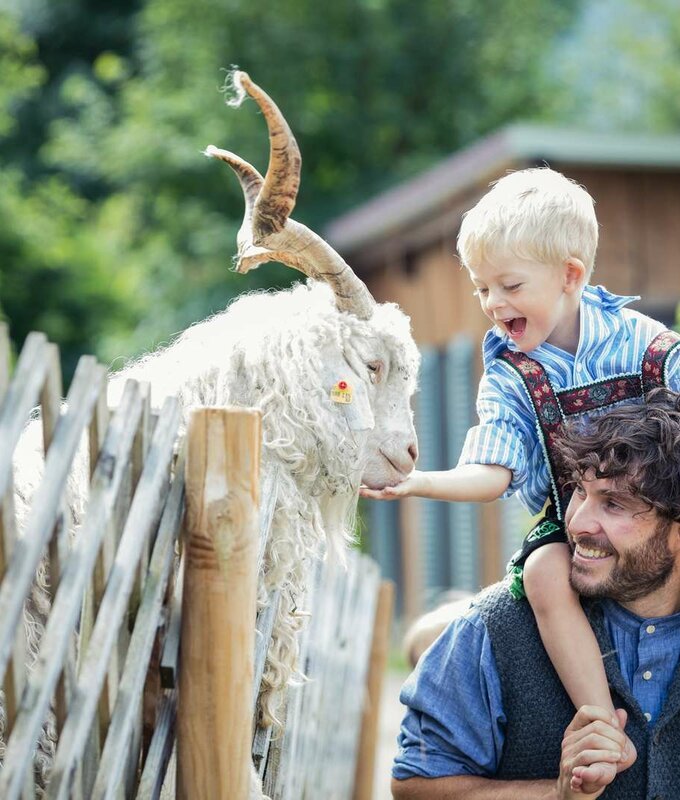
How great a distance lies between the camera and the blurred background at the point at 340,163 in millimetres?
11945

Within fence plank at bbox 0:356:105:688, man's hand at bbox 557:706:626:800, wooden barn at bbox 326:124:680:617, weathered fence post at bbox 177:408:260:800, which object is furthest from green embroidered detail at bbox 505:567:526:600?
wooden barn at bbox 326:124:680:617

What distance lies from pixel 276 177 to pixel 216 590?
141 centimetres

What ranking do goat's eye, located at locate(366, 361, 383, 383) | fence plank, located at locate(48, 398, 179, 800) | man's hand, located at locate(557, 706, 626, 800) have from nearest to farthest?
fence plank, located at locate(48, 398, 179, 800)
man's hand, located at locate(557, 706, 626, 800)
goat's eye, located at locate(366, 361, 383, 383)

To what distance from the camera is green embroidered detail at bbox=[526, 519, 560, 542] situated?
3428 millimetres

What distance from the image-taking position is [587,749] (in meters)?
3.07

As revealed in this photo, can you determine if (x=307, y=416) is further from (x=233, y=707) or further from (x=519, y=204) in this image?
(x=233, y=707)

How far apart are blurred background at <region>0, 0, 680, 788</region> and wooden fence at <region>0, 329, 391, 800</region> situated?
28.6 feet

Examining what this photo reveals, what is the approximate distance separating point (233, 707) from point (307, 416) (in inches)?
49.0

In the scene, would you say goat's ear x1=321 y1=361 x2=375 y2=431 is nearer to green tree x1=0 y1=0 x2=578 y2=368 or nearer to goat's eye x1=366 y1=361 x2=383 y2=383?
goat's eye x1=366 y1=361 x2=383 y2=383

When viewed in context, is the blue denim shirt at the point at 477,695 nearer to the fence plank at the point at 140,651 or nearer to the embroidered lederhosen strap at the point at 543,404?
the embroidered lederhosen strap at the point at 543,404

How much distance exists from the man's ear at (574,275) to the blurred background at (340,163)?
7670mm

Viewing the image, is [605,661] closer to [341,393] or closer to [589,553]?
[589,553]

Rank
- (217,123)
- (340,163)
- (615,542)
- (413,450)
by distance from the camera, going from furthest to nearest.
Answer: (340,163), (217,123), (413,450), (615,542)

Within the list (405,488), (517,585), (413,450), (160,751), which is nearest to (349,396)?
(413,450)
